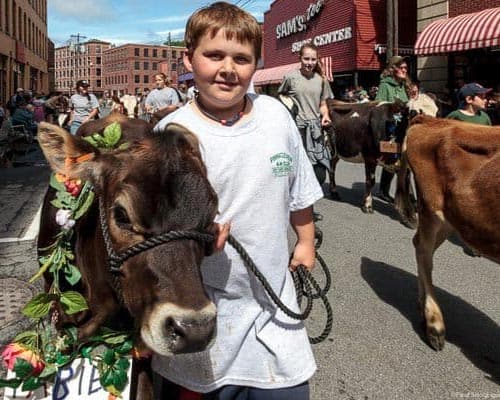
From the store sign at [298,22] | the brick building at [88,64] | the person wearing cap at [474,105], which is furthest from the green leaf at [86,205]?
the brick building at [88,64]

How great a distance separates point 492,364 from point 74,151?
316 centimetres

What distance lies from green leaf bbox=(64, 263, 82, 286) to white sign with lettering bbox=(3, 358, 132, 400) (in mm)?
331

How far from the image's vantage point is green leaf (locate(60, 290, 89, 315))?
212 cm

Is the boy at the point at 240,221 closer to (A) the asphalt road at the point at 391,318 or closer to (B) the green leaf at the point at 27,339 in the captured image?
(B) the green leaf at the point at 27,339

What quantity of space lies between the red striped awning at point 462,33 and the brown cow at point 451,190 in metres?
10.8

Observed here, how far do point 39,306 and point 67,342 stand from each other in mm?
239

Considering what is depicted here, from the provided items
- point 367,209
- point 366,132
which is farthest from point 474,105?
point 367,209

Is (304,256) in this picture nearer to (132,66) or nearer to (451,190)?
(451,190)

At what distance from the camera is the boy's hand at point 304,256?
2.19m

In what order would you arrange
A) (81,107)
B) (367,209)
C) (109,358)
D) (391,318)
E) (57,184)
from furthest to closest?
(81,107), (367,209), (391,318), (57,184), (109,358)

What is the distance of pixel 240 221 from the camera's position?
76.2 inches

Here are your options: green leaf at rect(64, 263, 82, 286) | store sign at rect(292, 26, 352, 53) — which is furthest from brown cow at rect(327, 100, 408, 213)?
store sign at rect(292, 26, 352, 53)

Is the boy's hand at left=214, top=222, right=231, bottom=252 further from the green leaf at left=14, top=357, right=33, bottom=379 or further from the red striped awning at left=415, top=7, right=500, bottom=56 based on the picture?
the red striped awning at left=415, top=7, right=500, bottom=56

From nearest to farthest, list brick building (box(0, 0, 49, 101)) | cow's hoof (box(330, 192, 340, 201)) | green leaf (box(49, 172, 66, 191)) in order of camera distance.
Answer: green leaf (box(49, 172, 66, 191)) → cow's hoof (box(330, 192, 340, 201)) → brick building (box(0, 0, 49, 101))
